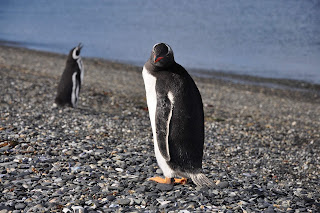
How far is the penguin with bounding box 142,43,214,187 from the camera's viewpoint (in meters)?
4.13

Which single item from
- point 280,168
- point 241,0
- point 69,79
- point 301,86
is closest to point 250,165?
point 280,168

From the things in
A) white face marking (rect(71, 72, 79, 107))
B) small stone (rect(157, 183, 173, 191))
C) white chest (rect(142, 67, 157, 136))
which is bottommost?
small stone (rect(157, 183, 173, 191))

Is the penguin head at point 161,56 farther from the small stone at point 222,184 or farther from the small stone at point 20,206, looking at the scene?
the small stone at point 20,206

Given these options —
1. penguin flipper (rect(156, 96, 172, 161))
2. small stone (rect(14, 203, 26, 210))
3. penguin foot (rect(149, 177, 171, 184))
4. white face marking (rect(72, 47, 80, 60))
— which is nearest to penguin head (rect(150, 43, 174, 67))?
penguin flipper (rect(156, 96, 172, 161))

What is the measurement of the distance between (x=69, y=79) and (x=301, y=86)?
11.3 meters

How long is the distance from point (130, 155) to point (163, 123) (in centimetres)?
146

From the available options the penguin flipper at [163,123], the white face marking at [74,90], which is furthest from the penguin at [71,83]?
the penguin flipper at [163,123]

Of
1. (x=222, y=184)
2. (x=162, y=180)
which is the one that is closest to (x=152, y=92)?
(x=162, y=180)

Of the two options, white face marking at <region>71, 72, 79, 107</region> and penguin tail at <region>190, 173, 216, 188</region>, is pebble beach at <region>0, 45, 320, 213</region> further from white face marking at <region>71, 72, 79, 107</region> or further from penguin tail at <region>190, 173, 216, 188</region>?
white face marking at <region>71, 72, 79, 107</region>

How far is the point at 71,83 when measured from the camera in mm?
8945

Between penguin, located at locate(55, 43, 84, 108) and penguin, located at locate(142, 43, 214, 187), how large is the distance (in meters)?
4.94

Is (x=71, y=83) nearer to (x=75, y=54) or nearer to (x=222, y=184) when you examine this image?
(x=75, y=54)

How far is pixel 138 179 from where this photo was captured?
14.8 ft

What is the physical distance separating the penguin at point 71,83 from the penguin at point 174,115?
494 cm
